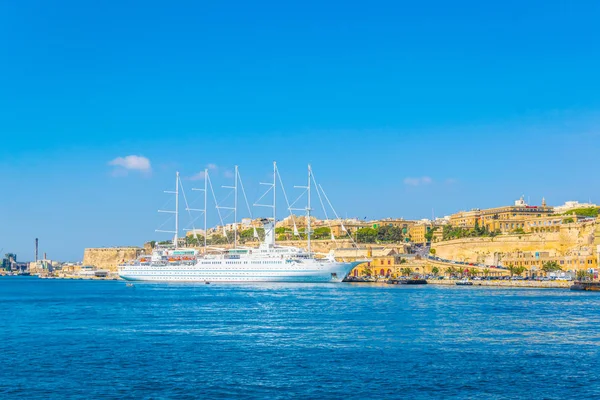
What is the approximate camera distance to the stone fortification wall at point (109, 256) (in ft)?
480

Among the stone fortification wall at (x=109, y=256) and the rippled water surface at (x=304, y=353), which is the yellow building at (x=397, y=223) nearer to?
the stone fortification wall at (x=109, y=256)

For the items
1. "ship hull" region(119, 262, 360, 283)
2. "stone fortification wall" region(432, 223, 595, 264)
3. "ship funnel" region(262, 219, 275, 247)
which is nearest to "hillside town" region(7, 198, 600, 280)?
"stone fortification wall" region(432, 223, 595, 264)

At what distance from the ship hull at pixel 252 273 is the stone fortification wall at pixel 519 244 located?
19095mm

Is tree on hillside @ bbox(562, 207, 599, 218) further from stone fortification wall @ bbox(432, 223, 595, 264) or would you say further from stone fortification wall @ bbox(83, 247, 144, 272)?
stone fortification wall @ bbox(83, 247, 144, 272)

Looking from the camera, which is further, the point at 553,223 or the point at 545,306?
the point at 553,223

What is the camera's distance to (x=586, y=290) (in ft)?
181

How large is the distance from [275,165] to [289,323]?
54.3 meters

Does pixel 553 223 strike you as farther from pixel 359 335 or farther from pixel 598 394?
pixel 598 394

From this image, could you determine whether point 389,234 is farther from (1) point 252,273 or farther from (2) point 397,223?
(1) point 252,273

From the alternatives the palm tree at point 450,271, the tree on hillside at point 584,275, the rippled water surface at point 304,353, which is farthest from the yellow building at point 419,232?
the rippled water surface at point 304,353

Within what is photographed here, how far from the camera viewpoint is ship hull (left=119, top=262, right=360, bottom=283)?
71.4 meters

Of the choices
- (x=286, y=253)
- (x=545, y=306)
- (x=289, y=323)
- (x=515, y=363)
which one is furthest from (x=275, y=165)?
(x=515, y=363)

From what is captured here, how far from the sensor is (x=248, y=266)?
74.0 metres

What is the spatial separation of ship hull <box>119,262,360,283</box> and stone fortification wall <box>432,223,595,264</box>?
19095 mm
